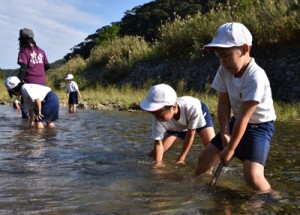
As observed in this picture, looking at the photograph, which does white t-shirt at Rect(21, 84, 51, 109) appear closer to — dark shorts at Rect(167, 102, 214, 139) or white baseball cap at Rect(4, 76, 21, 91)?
white baseball cap at Rect(4, 76, 21, 91)

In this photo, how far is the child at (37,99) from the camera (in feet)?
22.6

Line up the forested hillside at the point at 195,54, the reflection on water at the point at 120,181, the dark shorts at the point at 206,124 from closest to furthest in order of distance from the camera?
the reflection on water at the point at 120,181 < the dark shorts at the point at 206,124 < the forested hillside at the point at 195,54

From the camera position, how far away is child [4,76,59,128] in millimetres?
6883

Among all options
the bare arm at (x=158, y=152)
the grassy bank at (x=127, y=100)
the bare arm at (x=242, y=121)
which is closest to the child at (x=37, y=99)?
the bare arm at (x=158, y=152)

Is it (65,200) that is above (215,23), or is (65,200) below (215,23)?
below

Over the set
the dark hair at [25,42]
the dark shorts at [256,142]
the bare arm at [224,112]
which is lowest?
the dark shorts at [256,142]

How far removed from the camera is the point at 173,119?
4.55m

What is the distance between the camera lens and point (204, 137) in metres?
4.74

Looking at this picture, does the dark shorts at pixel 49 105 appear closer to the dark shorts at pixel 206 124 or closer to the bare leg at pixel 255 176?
the dark shorts at pixel 206 124

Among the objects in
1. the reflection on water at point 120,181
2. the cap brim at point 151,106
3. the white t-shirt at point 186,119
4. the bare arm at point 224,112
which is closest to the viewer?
the reflection on water at point 120,181

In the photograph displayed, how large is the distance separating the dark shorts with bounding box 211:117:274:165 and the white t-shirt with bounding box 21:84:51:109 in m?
4.33

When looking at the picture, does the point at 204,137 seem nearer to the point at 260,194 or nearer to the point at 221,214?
the point at 260,194

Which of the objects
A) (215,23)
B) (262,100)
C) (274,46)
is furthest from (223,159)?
(215,23)

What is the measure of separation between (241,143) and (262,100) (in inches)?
15.9
